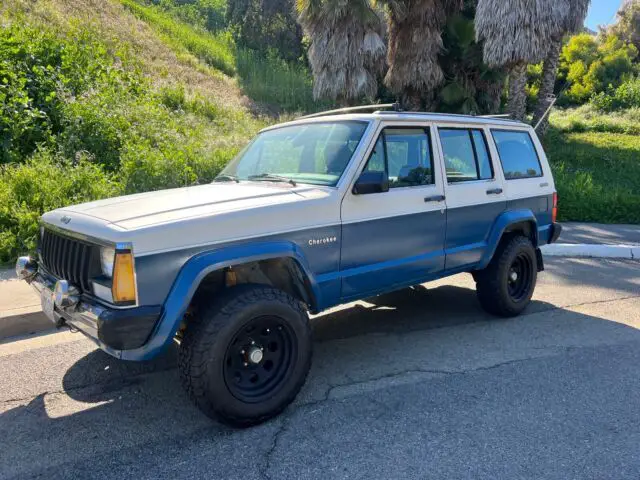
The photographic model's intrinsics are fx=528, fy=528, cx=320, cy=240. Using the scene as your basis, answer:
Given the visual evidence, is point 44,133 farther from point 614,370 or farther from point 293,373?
point 614,370

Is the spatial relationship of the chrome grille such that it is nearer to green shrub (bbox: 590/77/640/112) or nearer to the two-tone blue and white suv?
the two-tone blue and white suv

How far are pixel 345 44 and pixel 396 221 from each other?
40.6 feet

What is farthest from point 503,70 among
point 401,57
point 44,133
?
point 44,133

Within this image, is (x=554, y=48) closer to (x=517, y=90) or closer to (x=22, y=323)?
(x=517, y=90)

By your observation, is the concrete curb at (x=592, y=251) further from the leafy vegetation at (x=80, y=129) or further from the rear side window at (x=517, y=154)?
the leafy vegetation at (x=80, y=129)

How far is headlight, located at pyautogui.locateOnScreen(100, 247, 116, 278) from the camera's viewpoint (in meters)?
3.11

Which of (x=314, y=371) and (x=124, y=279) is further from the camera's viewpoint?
(x=314, y=371)

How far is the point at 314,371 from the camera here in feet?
13.9

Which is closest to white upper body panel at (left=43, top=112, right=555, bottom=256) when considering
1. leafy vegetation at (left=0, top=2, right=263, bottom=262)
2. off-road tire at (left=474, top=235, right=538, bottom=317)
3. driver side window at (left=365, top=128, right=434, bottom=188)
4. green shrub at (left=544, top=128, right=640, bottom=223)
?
driver side window at (left=365, top=128, right=434, bottom=188)

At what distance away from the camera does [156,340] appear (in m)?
3.06

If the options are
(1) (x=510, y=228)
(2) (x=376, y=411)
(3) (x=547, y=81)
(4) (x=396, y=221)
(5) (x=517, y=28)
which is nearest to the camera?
(2) (x=376, y=411)

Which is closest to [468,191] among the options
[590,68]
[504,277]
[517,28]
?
[504,277]

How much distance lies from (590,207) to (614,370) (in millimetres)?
9157

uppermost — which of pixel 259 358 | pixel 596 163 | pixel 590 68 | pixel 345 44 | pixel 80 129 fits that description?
pixel 590 68
